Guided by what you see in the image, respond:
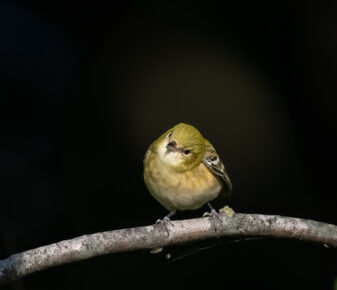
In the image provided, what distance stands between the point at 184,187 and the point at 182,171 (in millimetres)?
75

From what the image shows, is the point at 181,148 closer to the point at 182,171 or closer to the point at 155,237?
the point at 182,171

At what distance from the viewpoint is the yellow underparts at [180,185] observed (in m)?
2.37

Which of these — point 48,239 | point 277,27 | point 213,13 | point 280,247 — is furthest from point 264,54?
point 48,239

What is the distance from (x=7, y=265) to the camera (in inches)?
71.4

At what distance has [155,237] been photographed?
2.09 m

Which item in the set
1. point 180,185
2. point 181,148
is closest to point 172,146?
point 181,148

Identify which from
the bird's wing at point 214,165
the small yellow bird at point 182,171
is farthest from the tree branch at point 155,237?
the bird's wing at point 214,165

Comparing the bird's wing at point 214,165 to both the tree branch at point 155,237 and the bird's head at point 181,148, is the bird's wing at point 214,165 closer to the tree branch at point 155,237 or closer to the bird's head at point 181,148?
the bird's head at point 181,148

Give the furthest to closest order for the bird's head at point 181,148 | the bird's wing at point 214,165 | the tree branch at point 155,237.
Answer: the bird's wing at point 214,165, the bird's head at point 181,148, the tree branch at point 155,237

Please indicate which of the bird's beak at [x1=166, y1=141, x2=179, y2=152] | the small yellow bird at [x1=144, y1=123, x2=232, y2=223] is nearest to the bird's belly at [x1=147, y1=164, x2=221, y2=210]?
the small yellow bird at [x1=144, y1=123, x2=232, y2=223]

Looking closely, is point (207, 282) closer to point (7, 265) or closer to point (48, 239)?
point (48, 239)

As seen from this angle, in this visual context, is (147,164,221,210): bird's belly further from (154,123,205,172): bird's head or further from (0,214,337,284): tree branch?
(0,214,337,284): tree branch

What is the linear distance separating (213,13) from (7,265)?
7.48ft

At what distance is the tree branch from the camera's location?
186cm
